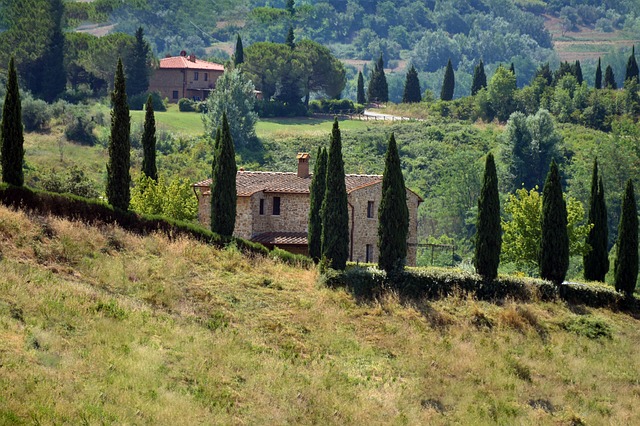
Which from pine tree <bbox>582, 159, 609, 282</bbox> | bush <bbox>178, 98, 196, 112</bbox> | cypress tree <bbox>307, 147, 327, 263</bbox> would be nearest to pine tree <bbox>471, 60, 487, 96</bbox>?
bush <bbox>178, 98, 196, 112</bbox>

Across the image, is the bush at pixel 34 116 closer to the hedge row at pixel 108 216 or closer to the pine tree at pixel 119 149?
the pine tree at pixel 119 149

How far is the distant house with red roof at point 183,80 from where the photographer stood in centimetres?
12344

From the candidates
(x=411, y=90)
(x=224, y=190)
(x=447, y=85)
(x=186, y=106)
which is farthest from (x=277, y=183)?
(x=411, y=90)

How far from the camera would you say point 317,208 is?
5216 cm

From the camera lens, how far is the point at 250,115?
10194cm

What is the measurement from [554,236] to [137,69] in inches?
2825

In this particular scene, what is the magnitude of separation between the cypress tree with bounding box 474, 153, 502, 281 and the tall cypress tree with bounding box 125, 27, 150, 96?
7005 cm

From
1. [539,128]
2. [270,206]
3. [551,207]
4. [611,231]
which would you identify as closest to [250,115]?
[539,128]

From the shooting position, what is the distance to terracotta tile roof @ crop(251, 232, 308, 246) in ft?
188

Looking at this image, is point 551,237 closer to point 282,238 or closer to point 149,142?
point 282,238

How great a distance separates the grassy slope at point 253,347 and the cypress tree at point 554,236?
2352 mm

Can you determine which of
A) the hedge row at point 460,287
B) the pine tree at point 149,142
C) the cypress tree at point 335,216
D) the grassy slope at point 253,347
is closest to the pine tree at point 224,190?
the grassy slope at point 253,347

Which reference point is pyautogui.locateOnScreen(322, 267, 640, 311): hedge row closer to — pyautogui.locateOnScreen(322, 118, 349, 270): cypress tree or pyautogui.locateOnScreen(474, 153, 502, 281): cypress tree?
pyautogui.locateOnScreen(474, 153, 502, 281): cypress tree

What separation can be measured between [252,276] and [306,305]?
311 centimetres
